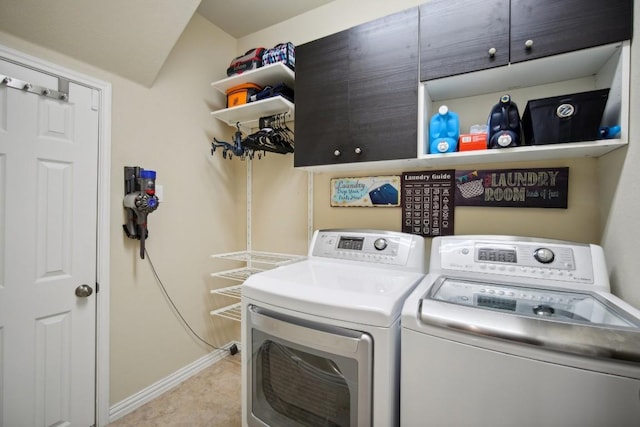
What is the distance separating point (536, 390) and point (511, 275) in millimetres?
570

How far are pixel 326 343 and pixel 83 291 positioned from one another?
5.00 ft

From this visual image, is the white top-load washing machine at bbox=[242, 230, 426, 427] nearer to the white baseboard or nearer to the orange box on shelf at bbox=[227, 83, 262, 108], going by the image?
the white baseboard

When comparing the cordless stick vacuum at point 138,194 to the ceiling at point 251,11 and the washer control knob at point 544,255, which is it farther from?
the washer control knob at point 544,255

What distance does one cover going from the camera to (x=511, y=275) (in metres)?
1.20

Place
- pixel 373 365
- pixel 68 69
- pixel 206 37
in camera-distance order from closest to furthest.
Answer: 1. pixel 373 365
2. pixel 68 69
3. pixel 206 37

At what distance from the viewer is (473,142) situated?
1328 millimetres

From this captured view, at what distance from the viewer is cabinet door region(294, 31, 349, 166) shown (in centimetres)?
159

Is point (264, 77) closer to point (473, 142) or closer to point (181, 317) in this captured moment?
point (473, 142)

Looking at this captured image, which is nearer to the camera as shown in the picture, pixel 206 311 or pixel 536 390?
pixel 536 390

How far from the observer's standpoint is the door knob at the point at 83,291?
5.07 ft

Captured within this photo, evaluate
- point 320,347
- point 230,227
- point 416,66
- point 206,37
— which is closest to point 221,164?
point 230,227

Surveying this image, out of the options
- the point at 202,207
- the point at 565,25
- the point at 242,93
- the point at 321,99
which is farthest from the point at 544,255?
the point at 202,207

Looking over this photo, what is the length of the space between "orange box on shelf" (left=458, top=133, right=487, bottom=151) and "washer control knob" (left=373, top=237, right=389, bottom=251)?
63 cm

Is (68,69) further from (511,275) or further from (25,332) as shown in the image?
(511,275)
